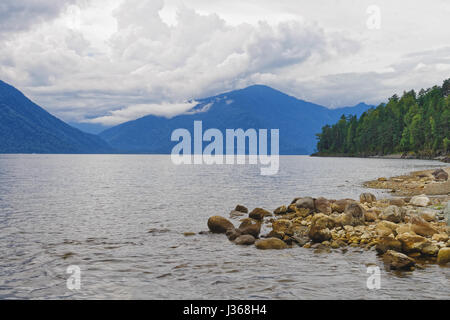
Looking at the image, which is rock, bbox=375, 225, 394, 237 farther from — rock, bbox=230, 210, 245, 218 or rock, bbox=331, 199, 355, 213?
rock, bbox=230, 210, 245, 218

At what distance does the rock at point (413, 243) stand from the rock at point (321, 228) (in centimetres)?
393

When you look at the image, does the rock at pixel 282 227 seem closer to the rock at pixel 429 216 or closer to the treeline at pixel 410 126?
the rock at pixel 429 216

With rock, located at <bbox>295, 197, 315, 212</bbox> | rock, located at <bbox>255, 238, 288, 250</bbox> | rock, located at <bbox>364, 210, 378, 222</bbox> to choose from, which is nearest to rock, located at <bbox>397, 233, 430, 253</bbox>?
rock, located at <bbox>255, 238, 288, 250</bbox>

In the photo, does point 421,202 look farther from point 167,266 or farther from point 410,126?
point 410,126

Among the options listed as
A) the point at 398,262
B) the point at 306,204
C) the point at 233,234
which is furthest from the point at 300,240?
the point at 306,204

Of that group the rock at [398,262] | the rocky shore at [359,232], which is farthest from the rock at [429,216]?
the rock at [398,262]

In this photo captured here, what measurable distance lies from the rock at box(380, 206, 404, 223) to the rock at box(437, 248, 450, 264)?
638 centimetres

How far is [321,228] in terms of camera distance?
20.4 metres

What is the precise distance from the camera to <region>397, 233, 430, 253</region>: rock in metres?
16.5

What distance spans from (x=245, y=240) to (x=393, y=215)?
31.1ft

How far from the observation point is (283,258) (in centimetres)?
1708

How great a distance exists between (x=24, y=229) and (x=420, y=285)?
2250 cm
